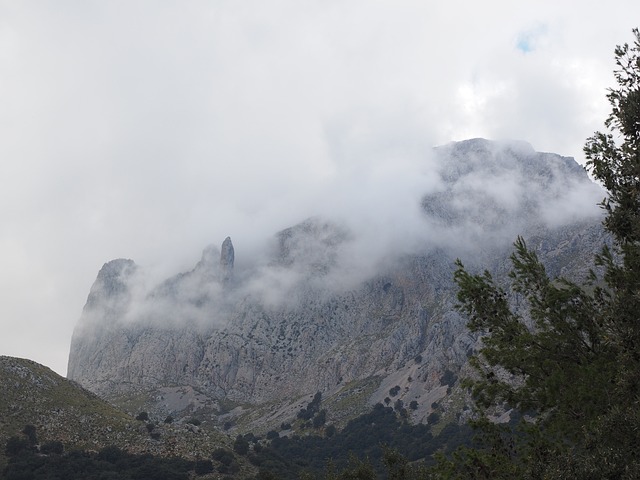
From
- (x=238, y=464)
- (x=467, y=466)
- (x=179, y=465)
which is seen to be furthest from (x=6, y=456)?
(x=467, y=466)

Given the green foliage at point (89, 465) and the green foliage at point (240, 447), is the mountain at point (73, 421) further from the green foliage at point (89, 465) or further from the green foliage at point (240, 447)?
the green foliage at point (89, 465)

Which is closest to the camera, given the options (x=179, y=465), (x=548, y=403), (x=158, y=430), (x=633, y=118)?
(x=633, y=118)

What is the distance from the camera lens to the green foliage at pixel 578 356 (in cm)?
1847

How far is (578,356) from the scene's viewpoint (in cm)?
2372

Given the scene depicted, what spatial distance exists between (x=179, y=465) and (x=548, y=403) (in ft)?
285

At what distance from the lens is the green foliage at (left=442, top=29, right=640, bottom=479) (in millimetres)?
18469

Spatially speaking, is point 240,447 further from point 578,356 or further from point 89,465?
point 578,356

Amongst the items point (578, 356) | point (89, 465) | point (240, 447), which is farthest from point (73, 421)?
point (578, 356)

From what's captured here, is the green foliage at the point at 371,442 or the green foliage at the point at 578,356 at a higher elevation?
the green foliage at the point at 578,356

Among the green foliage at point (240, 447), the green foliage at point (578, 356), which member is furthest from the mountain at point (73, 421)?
the green foliage at point (578, 356)

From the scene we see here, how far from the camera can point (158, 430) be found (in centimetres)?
11325

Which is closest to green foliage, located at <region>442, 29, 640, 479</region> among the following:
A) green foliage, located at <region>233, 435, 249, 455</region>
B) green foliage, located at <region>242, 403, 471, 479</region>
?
green foliage, located at <region>233, 435, 249, 455</region>

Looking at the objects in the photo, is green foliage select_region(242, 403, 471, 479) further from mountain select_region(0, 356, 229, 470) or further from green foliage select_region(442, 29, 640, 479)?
green foliage select_region(442, 29, 640, 479)

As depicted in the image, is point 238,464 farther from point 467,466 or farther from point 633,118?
point 633,118
